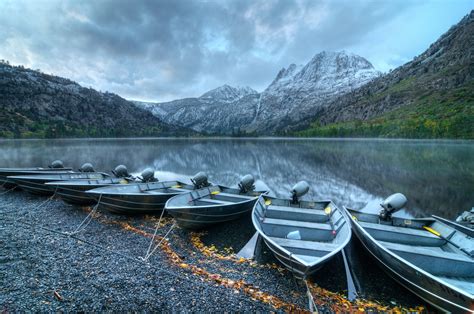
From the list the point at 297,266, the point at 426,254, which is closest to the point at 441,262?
the point at 426,254

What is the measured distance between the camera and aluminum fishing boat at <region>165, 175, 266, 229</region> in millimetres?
10609

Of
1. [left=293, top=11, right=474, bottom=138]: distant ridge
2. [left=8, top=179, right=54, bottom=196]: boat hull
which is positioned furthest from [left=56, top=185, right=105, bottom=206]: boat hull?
[left=293, top=11, right=474, bottom=138]: distant ridge

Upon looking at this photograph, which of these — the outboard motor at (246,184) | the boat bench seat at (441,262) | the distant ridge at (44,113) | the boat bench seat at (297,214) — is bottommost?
the boat bench seat at (441,262)

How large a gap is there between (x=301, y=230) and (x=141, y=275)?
6263mm

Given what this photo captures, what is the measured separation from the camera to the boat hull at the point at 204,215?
10.4 m

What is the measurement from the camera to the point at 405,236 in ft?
32.3

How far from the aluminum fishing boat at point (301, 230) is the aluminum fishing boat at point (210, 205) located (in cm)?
144

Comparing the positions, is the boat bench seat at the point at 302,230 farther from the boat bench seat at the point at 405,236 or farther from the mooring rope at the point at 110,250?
the mooring rope at the point at 110,250

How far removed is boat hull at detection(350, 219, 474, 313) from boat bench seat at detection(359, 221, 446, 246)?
1700mm

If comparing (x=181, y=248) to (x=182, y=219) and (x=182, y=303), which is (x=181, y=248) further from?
(x=182, y=303)

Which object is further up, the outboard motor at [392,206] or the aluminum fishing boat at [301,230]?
the outboard motor at [392,206]

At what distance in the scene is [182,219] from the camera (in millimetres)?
10617

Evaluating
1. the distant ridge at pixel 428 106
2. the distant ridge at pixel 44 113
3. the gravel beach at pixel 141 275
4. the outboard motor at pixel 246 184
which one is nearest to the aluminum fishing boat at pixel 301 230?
the gravel beach at pixel 141 275

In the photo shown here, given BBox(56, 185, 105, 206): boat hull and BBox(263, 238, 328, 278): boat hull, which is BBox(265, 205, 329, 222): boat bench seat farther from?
BBox(56, 185, 105, 206): boat hull
